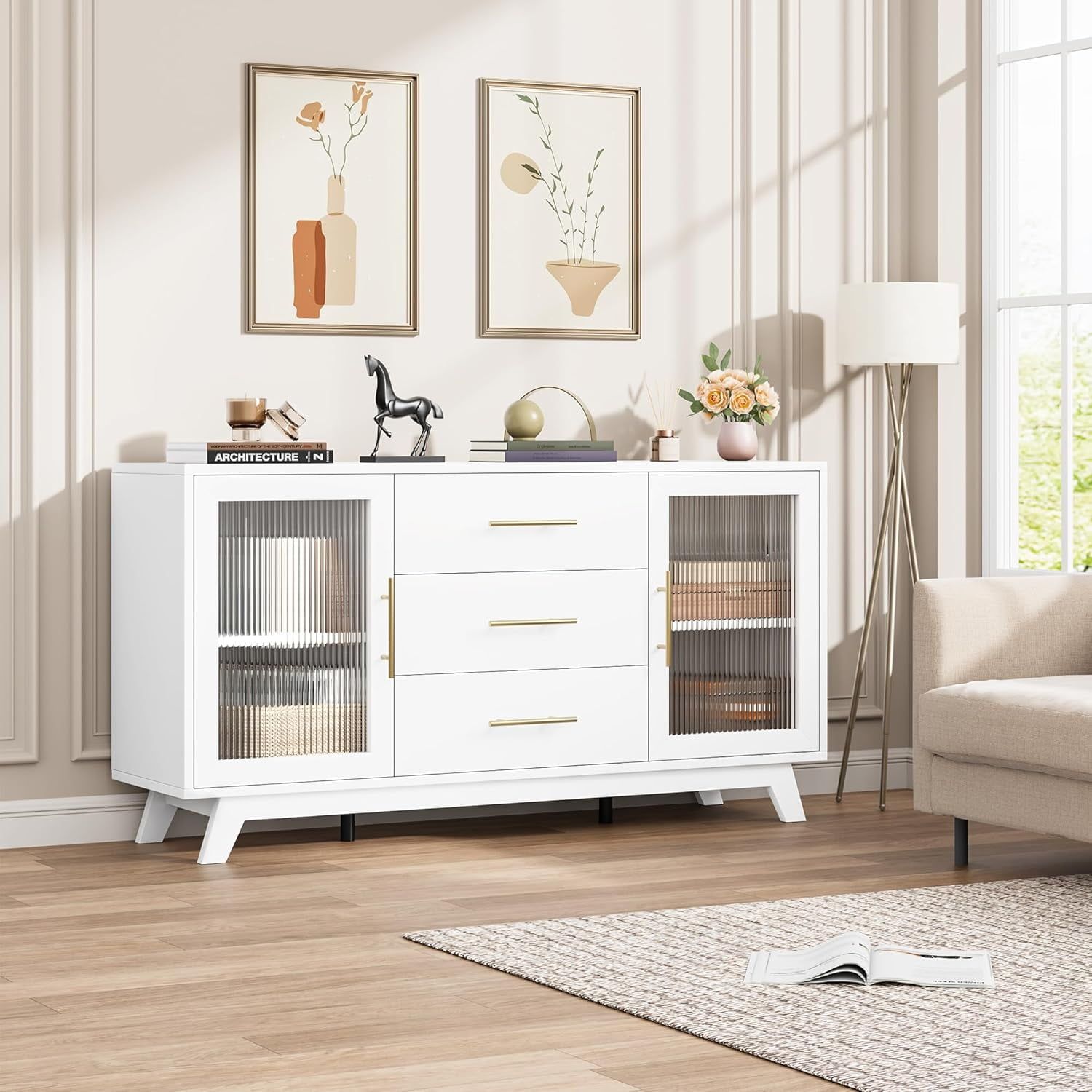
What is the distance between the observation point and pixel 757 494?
4.57 metres

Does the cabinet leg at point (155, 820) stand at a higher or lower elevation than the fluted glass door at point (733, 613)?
lower

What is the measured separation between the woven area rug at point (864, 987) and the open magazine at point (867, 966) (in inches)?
1.0

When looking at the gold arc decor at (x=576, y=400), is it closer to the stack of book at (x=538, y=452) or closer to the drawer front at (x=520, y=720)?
the stack of book at (x=538, y=452)

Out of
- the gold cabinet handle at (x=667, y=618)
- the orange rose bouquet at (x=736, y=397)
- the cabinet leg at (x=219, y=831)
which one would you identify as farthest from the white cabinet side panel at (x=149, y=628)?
the orange rose bouquet at (x=736, y=397)

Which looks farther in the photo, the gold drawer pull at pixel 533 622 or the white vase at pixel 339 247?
the white vase at pixel 339 247

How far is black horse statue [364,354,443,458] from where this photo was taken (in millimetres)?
4367

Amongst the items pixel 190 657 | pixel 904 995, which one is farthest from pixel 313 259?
pixel 904 995

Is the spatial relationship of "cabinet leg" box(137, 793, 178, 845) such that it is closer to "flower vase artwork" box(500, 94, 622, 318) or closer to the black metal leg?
"flower vase artwork" box(500, 94, 622, 318)

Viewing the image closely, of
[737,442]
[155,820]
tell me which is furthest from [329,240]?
[155,820]

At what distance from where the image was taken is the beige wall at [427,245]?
4281 millimetres

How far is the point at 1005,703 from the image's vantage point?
3793 mm

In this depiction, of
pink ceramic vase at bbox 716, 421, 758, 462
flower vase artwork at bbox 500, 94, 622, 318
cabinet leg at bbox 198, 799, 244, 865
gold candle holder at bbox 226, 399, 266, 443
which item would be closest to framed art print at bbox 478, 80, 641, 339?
flower vase artwork at bbox 500, 94, 622, 318

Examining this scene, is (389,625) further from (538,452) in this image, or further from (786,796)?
(786,796)

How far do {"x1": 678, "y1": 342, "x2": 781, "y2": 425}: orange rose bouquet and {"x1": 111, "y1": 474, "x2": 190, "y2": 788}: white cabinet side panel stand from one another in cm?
144
